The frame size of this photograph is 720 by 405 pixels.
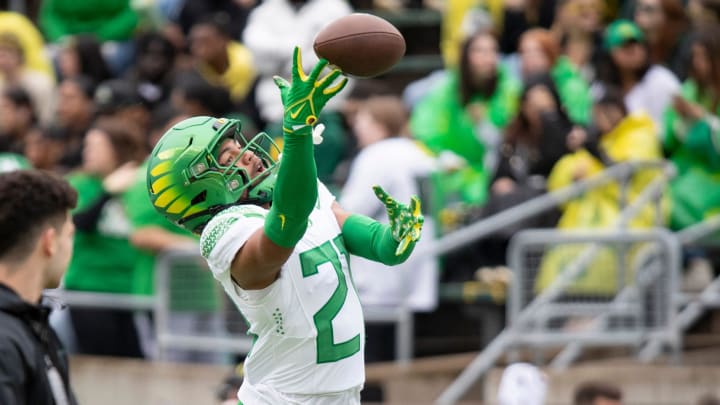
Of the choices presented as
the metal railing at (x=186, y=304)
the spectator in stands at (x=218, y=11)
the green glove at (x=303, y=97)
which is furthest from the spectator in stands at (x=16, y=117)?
the green glove at (x=303, y=97)

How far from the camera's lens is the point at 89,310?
10492mm

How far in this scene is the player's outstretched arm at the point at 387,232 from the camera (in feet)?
15.8

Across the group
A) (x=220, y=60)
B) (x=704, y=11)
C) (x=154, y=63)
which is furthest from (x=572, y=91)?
(x=154, y=63)

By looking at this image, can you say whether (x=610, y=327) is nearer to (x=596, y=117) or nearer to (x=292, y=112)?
(x=596, y=117)

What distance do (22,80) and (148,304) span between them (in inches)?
128

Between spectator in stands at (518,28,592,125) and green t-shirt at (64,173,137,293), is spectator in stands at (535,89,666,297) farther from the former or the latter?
green t-shirt at (64,173,137,293)

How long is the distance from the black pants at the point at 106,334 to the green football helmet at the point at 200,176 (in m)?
5.72

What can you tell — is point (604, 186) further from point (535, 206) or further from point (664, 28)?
point (664, 28)

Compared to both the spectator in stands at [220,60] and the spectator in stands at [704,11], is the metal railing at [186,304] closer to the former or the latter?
the spectator in stands at [220,60]

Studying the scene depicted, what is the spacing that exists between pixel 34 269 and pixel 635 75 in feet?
18.6

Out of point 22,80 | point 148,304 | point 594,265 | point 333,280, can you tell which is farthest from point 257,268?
point 22,80

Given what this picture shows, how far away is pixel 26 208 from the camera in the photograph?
5676 mm

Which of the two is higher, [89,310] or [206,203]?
[206,203]

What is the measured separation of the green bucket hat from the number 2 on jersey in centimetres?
574
